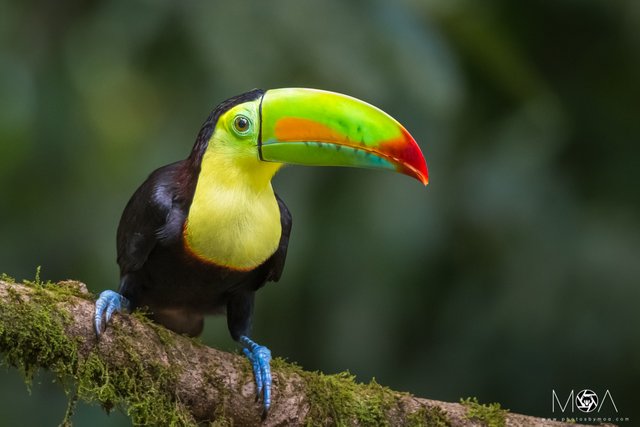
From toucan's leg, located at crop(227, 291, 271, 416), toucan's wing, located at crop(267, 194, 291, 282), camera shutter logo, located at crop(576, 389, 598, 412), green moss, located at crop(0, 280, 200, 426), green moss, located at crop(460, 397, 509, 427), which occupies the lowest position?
green moss, located at crop(0, 280, 200, 426)

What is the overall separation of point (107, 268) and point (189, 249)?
1.90 meters

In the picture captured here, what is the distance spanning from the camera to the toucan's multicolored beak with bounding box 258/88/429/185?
3.64 metres

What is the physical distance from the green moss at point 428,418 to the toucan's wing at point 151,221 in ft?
3.32

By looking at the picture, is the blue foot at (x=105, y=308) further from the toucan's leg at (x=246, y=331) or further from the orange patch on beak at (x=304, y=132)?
the orange patch on beak at (x=304, y=132)

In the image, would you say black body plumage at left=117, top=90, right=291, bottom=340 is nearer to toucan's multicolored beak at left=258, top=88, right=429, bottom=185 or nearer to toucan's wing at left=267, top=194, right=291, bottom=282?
toucan's wing at left=267, top=194, right=291, bottom=282

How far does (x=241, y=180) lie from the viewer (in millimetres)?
3756

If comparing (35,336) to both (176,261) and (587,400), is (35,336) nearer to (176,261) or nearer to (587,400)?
(176,261)

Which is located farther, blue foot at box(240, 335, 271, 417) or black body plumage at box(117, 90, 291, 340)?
black body plumage at box(117, 90, 291, 340)

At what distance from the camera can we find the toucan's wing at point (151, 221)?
3.73 meters

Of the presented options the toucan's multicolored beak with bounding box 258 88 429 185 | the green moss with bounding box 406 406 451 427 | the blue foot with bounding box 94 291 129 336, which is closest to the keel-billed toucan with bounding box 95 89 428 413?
the toucan's multicolored beak with bounding box 258 88 429 185

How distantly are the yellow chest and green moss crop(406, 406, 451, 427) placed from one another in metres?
0.79

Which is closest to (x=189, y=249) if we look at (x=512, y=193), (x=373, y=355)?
(x=373, y=355)

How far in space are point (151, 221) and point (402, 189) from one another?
2178 mm

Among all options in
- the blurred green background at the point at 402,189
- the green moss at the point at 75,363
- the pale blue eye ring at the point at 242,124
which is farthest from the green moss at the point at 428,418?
the blurred green background at the point at 402,189
